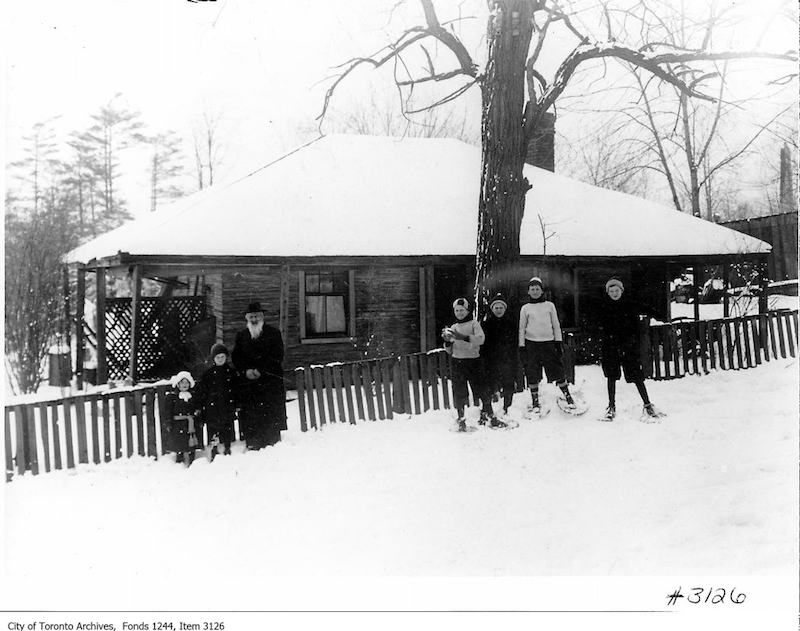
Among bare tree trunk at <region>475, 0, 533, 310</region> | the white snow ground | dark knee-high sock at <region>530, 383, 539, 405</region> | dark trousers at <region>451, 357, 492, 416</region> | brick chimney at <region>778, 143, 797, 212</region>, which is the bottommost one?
the white snow ground

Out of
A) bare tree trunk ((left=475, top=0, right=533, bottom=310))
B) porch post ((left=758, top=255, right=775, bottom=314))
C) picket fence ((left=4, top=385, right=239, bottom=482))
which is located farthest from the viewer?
porch post ((left=758, top=255, right=775, bottom=314))

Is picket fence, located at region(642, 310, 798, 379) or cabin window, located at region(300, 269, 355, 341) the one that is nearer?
picket fence, located at region(642, 310, 798, 379)

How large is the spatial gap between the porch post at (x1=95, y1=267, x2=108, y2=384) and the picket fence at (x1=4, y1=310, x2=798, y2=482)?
2.34 meters

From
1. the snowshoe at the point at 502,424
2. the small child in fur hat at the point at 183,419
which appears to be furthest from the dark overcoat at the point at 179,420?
the snowshoe at the point at 502,424

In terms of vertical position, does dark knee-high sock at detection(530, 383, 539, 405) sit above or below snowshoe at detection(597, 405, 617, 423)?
above

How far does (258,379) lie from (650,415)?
4.96 metres

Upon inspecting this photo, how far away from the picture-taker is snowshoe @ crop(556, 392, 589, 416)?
7703 millimetres

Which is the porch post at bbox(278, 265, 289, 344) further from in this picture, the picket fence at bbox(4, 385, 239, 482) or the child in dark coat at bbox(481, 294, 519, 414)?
the child in dark coat at bbox(481, 294, 519, 414)

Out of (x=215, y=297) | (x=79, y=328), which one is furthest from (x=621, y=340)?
(x=79, y=328)

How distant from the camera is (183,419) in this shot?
7004 millimetres

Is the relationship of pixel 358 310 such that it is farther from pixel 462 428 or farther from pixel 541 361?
pixel 462 428

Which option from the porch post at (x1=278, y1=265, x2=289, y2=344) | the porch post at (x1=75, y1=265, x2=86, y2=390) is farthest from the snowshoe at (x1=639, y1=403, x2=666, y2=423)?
the porch post at (x1=75, y1=265, x2=86, y2=390)

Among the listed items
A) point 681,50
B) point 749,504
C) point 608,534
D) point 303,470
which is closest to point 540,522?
point 608,534

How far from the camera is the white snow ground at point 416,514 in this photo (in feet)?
14.8
